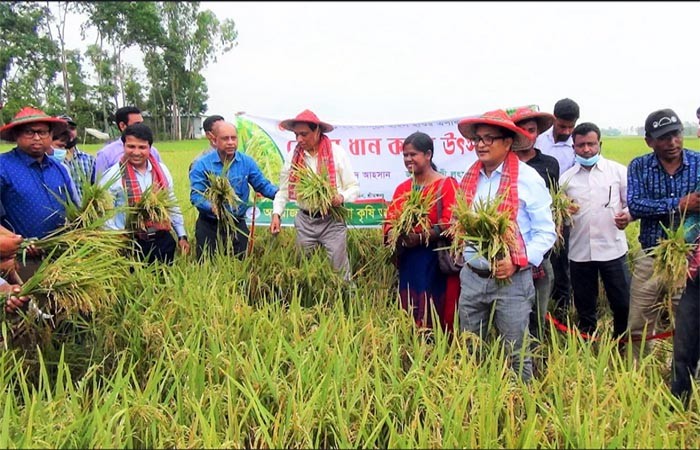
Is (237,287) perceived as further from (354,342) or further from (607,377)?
(607,377)

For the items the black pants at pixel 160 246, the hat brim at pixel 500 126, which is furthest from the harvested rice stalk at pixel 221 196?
the hat brim at pixel 500 126

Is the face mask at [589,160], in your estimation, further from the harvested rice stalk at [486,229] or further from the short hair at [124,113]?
the short hair at [124,113]

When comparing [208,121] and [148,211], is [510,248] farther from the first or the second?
[208,121]

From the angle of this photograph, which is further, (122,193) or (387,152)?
(387,152)

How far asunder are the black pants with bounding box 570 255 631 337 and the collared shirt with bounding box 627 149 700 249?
38 cm

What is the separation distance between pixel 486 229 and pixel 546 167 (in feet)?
4.32

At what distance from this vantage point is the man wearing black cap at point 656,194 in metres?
2.91

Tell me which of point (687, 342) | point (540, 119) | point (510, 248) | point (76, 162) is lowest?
point (687, 342)

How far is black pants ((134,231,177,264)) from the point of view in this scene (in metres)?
A: 3.77

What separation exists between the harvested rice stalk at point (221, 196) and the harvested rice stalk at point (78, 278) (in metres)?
1.14

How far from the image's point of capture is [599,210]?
11.5ft

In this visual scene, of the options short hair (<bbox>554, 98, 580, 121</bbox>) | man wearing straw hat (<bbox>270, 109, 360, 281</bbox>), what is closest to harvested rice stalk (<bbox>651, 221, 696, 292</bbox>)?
short hair (<bbox>554, 98, 580, 121</bbox>)

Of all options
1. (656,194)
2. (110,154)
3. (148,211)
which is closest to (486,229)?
(656,194)

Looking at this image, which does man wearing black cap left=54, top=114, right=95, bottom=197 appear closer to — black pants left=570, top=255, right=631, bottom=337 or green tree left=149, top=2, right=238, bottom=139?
green tree left=149, top=2, right=238, bottom=139
